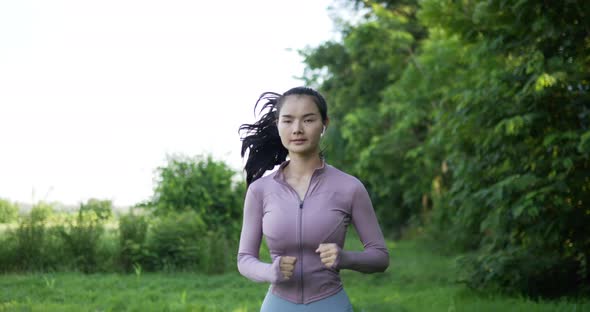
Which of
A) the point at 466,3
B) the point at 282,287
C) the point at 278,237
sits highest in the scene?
the point at 466,3

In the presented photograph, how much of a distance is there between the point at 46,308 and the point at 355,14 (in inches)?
964

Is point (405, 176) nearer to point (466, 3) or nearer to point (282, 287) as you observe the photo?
point (466, 3)

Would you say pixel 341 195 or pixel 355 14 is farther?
pixel 355 14

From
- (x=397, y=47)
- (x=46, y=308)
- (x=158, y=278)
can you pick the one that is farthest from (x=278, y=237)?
(x=397, y=47)

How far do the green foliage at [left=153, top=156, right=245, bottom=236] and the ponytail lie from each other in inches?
436

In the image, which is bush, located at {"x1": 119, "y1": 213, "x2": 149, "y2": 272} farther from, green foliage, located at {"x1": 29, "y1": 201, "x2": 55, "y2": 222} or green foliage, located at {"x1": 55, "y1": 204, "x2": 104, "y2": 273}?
green foliage, located at {"x1": 29, "y1": 201, "x2": 55, "y2": 222}

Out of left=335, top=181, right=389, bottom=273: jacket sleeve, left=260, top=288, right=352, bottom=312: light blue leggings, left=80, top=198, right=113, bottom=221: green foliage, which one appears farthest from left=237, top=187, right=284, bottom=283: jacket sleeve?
left=80, top=198, right=113, bottom=221: green foliage

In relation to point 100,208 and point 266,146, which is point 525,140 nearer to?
point 266,146

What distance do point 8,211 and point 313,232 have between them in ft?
34.3

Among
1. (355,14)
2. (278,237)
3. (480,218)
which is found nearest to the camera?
(278,237)

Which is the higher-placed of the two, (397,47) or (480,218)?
(397,47)

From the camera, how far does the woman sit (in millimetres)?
2939

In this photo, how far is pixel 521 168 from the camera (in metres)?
9.40

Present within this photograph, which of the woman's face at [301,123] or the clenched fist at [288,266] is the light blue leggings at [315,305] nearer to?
the clenched fist at [288,266]
